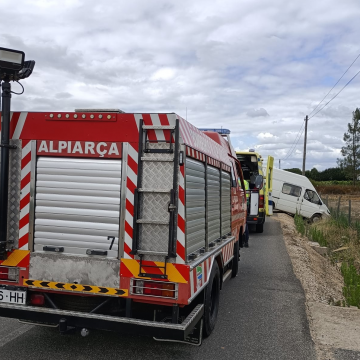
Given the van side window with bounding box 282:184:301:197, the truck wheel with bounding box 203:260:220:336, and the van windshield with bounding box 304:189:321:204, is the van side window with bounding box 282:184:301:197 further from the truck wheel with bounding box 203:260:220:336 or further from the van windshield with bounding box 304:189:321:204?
the truck wheel with bounding box 203:260:220:336

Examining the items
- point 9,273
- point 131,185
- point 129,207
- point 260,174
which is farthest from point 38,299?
point 260,174

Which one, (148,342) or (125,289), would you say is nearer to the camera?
(125,289)

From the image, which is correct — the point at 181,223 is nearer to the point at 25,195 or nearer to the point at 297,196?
the point at 25,195

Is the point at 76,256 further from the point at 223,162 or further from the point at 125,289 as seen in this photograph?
the point at 223,162

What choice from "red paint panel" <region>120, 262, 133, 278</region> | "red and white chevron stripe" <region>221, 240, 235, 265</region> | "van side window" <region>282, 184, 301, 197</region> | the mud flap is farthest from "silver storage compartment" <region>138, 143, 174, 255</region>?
"van side window" <region>282, 184, 301, 197</region>

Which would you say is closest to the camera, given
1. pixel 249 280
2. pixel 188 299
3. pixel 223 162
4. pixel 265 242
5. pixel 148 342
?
pixel 188 299

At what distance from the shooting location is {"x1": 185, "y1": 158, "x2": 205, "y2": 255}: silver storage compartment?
14.2 feet

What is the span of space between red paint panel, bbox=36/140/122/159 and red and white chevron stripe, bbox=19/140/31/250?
13cm

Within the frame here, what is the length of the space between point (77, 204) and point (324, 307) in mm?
4417

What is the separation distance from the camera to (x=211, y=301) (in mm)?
5457

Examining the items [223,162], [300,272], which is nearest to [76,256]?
[223,162]

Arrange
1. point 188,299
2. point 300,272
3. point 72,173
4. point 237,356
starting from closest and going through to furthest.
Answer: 1. point 188,299
2. point 72,173
3. point 237,356
4. point 300,272

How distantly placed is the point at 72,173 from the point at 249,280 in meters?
5.34

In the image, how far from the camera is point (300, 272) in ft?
30.8
